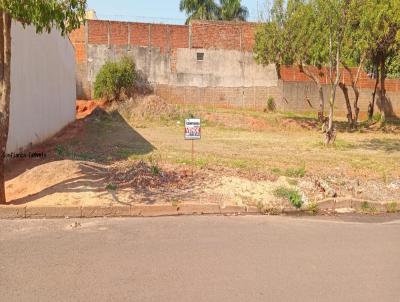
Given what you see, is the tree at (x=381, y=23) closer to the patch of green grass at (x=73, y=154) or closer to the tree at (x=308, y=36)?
the tree at (x=308, y=36)

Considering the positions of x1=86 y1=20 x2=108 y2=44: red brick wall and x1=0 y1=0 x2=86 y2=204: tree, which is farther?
x1=86 y1=20 x2=108 y2=44: red brick wall

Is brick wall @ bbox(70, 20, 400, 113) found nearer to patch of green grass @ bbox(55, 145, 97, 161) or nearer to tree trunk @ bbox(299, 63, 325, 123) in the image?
tree trunk @ bbox(299, 63, 325, 123)

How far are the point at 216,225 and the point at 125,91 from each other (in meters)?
21.2

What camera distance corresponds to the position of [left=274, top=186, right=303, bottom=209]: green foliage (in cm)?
817

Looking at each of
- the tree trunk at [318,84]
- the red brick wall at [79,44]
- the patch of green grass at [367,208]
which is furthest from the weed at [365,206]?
the red brick wall at [79,44]

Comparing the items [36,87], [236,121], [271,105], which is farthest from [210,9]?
[36,87]

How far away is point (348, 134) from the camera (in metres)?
21.8

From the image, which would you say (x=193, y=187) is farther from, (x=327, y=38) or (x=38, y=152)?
(x=327, y=38)

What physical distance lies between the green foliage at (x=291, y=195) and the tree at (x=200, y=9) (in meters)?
38.6

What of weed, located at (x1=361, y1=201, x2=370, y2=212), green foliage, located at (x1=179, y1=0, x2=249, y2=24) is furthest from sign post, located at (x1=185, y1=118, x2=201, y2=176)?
green foliage, located at (x1=179, y1=0, x2=249, y2=24)

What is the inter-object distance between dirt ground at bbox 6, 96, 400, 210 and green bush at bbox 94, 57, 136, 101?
6.34 meters

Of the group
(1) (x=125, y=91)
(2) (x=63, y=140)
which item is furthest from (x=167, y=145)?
(1) (x=125, y=91)

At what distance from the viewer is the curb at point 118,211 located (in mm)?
6957

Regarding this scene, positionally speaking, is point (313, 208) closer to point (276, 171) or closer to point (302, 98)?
point (276, 171)
